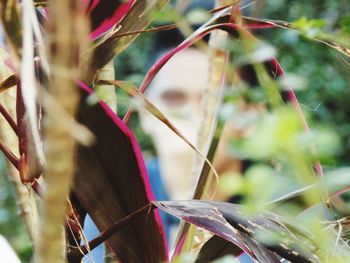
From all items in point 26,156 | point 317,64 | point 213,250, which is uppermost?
point 26,156

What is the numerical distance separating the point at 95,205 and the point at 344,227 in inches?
7.6

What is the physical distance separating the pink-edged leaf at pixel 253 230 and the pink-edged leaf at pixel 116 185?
0.10ft

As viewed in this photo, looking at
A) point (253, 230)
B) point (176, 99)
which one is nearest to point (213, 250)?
point (253, 230)

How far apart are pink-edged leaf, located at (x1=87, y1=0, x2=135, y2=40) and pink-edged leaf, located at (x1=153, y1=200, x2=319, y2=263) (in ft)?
0.53

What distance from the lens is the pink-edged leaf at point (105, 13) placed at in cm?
57

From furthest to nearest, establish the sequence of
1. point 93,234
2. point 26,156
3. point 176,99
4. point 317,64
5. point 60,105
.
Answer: point 317,64
point 176,99
point 93,234
point 26,156
point 60,105

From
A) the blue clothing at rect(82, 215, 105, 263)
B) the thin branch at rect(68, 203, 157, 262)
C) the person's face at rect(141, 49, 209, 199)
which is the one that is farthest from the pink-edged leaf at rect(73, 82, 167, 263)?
the person's face at rect(141, 49, 209, 199)

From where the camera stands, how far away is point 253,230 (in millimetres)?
516

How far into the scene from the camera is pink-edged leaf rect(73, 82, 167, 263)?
1.63ft

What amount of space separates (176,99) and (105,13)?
3.50 ft

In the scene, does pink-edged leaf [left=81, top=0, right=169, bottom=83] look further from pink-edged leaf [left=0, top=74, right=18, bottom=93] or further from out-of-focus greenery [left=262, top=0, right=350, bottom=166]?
out-of-focus greenery [left=262, top=0, right=350, bottom=166]

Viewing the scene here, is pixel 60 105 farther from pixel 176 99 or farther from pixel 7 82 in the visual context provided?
pixel 176 99

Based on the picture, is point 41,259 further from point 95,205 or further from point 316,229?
point 95,205

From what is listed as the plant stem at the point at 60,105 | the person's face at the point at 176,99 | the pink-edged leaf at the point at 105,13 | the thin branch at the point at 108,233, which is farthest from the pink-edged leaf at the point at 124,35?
the person's face at the point at 176,99
